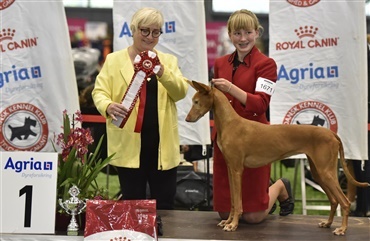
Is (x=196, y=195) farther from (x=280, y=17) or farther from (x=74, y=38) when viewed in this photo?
(x=74, y=38)

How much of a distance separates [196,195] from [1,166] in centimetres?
212

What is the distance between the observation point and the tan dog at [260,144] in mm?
2764

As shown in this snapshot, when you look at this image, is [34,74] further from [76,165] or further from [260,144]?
[260,144]

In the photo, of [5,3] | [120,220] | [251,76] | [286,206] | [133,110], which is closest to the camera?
[120,220]

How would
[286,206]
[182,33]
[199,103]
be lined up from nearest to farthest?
[199,103] < [286,206] < [182,33]

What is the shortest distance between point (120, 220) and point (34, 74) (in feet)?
5.80

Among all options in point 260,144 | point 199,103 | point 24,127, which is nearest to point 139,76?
point 199,103

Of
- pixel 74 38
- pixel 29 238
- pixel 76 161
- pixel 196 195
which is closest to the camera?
pixel 29 238

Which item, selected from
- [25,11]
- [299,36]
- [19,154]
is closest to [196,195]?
[299,36]

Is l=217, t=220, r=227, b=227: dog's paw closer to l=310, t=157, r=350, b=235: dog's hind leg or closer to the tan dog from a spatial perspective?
the tan dog

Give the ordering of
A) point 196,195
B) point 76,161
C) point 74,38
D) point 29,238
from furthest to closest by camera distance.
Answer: point 74,38 < point 196,195 < point 76,161 < point 29,238

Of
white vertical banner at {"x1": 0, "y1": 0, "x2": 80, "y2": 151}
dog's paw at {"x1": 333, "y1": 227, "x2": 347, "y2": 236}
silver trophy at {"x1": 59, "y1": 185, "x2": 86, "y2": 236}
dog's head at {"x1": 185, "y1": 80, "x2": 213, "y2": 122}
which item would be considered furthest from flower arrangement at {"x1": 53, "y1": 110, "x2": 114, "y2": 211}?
white vertical banner at {"x1": 0, "y1": 0, "x2": 80, "y2": 151}

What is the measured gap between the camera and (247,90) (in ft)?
9.60

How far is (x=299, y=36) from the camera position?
4184 millimetres
